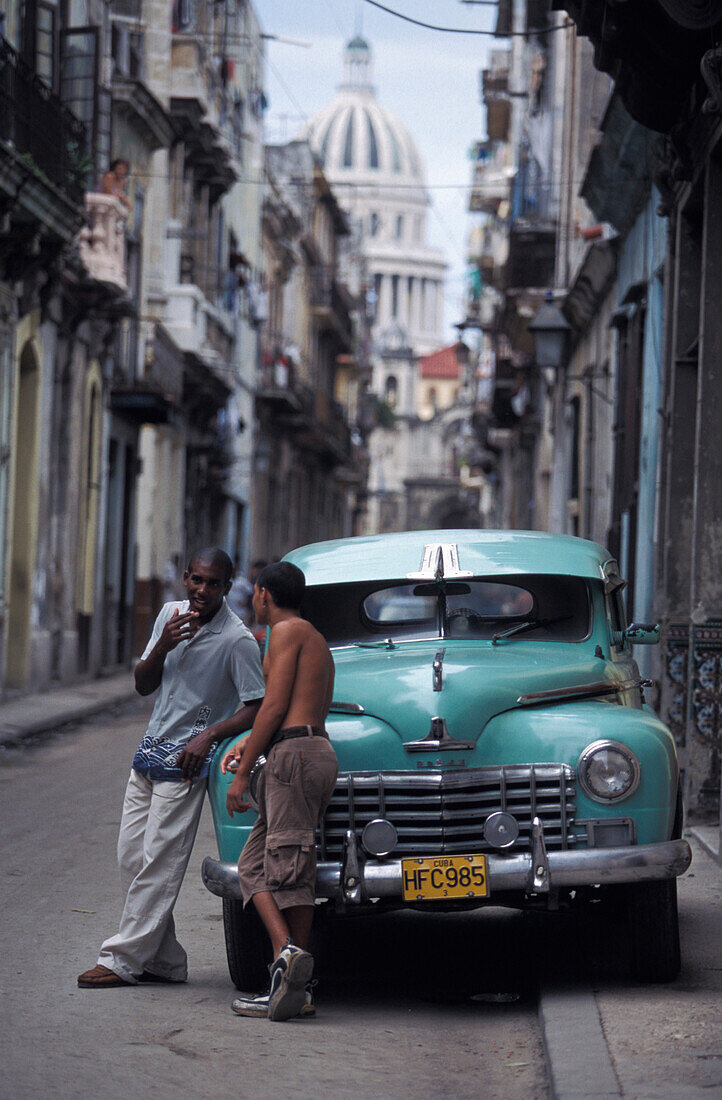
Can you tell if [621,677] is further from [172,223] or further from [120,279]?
[172,223]

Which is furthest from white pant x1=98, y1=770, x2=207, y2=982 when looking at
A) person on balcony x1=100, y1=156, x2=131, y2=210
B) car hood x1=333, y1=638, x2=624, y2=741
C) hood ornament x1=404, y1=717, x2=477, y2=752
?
person on balcony x1=100, y1=156, x2=131, y2=210

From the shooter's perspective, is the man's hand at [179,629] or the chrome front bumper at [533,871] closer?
the chrome front bumper at [533,871]

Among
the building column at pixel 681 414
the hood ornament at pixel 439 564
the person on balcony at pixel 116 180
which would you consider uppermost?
the person on balcony at pixel 116 180

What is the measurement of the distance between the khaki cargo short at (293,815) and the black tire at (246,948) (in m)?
0.29

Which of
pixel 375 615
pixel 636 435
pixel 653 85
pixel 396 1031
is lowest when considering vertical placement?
pixel 396 1031

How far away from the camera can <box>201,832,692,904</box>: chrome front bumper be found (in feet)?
20.6

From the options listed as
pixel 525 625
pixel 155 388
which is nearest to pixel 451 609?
pixel 525 625

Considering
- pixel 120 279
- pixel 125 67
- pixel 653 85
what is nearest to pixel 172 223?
pixel 125 67

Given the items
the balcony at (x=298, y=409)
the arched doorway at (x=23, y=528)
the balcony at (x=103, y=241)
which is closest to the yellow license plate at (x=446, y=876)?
the arched doorway at (x=23, y=528)

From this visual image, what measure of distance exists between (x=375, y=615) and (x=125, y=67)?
20.7m

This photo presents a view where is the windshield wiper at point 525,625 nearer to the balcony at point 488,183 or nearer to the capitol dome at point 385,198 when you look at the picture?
the balcony at point 488,183

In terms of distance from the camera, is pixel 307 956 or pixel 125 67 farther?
pixel 125 67

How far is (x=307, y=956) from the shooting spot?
6152 mm

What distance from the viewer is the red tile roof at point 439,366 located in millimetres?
159250
